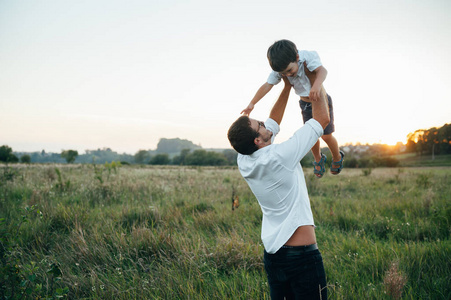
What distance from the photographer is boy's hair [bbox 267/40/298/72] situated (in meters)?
2.84

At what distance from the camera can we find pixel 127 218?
565cm

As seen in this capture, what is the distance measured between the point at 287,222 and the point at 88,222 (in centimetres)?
455

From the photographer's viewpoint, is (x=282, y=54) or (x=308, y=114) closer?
(x=282, y=54)

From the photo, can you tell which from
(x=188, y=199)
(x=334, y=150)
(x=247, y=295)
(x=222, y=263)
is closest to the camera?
(x=247, y=295)

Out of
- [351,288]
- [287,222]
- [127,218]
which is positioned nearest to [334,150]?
[351,288]

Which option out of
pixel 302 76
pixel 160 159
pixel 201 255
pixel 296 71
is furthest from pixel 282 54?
pixel 160 159

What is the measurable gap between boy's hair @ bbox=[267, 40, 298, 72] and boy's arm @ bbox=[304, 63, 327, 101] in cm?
27

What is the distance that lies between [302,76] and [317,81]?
597mm

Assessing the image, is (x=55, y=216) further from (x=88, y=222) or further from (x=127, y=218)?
(x=127, y=218)

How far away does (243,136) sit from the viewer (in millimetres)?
2074

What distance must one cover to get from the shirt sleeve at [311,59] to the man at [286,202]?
2.82ft

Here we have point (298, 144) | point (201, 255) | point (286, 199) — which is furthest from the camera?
point (201, 255)

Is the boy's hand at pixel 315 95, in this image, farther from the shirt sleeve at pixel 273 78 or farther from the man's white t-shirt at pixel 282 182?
the shirt sleeve at pixel 273 78

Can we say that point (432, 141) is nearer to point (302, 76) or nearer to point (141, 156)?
point (302, 76)
